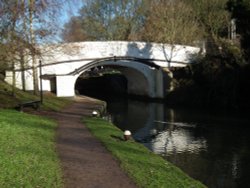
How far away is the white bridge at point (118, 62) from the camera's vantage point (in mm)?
35688

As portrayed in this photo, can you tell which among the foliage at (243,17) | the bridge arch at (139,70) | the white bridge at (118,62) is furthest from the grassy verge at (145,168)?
the bridge arch at (139,70)

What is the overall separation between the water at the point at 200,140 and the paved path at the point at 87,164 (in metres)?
2.93

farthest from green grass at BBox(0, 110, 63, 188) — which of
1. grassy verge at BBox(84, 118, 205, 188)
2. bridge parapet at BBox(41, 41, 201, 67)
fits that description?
bridge parapet at BBox(41, 41, 201, 67)

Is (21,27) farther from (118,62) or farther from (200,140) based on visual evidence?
(118,62)

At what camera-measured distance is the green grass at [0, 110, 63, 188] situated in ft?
23.4

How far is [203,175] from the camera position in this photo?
12.0m

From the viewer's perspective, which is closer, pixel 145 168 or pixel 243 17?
pixel 145 168

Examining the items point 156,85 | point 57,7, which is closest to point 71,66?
point 156,85

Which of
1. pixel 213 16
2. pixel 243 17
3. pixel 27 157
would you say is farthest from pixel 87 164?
pixel 213 16

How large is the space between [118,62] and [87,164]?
104ft

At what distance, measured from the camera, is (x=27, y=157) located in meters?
8.73

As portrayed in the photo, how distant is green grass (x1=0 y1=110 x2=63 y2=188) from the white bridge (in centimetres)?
2214

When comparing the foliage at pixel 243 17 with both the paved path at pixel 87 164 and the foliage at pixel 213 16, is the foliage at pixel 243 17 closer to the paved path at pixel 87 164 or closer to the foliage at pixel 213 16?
the foliage at pixel 213 16

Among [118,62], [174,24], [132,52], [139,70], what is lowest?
[139,70]
